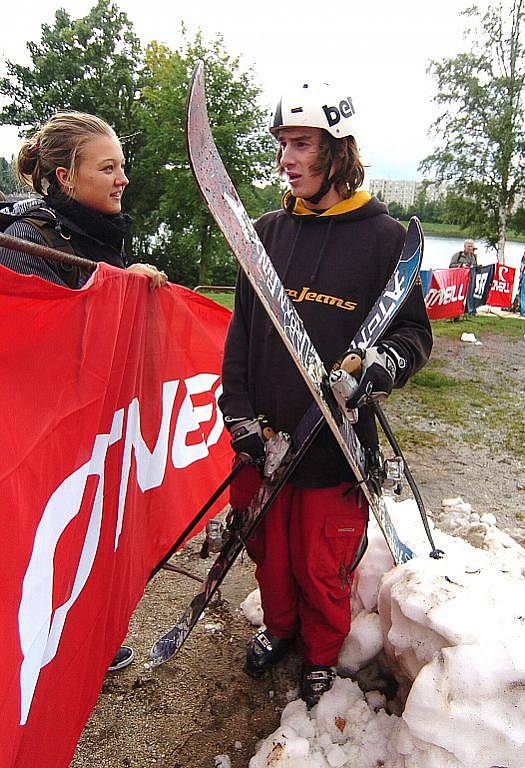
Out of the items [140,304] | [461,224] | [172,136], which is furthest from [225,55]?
[140,304]

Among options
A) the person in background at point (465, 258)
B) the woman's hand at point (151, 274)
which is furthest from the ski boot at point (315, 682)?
the person in background at point (465, 258)

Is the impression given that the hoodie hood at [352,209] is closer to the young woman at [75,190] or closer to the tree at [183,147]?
the young woman at [75,190]

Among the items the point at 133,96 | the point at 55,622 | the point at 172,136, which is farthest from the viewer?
the point at 133,96

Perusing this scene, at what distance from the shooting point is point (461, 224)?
90.8ft

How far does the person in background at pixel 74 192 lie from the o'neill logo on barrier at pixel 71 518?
0.59 metres

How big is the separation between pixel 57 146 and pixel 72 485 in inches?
50.5

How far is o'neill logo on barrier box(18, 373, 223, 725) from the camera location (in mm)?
1462

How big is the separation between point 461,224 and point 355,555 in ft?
91.3

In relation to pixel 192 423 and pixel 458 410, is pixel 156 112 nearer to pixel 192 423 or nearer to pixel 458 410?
pixel 458 410

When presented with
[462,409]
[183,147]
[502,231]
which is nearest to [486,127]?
[502,231]

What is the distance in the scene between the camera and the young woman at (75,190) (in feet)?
6.93

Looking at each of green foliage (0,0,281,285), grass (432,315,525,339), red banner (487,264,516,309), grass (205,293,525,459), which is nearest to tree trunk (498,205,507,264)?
green foliage (0,0,281,285)

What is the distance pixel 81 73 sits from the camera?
30500 mm

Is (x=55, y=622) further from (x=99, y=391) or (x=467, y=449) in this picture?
(x=467, y=449)
